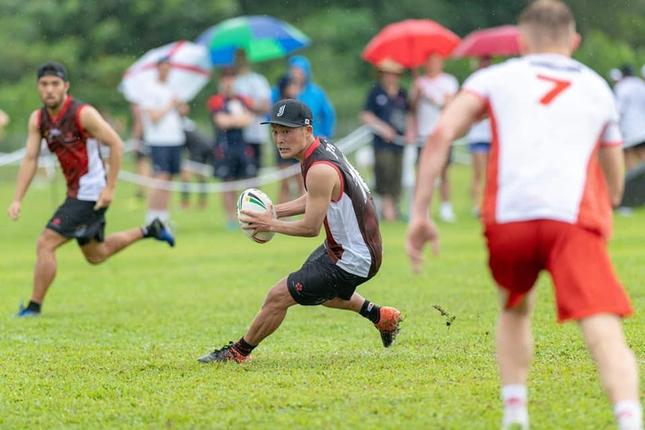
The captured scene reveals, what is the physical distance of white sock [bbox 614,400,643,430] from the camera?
4.74 meters

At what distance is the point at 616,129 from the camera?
5121 millimetres

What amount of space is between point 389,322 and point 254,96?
37.4 ft

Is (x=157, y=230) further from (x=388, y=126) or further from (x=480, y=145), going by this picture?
(x=388, y=126)

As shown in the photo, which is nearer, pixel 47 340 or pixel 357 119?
pixel 47 340

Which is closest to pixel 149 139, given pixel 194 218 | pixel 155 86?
pixel 155 86

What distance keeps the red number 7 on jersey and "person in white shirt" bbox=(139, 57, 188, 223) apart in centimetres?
1326

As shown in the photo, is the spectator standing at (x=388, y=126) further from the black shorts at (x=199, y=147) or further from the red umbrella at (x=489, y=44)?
the black shorts at (x=199, y=147)

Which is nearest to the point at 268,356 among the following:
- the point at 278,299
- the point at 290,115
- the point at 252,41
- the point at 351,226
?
the point at 278,299

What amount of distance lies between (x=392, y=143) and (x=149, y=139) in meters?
3.49

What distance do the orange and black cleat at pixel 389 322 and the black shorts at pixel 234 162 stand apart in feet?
35.7

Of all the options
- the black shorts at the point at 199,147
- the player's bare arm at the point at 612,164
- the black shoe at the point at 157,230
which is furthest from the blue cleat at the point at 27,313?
the black shorts at the point at 199,147

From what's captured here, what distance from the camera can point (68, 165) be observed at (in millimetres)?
10359

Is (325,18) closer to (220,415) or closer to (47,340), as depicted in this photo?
(47,340)

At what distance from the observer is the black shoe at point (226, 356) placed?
7621 millimetres
